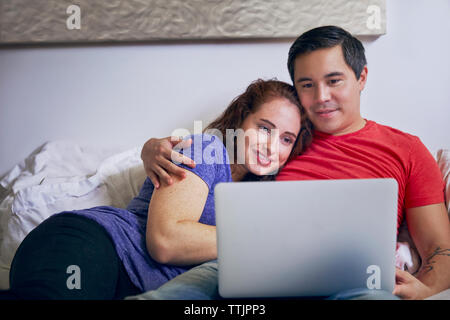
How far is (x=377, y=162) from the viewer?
1243 mm

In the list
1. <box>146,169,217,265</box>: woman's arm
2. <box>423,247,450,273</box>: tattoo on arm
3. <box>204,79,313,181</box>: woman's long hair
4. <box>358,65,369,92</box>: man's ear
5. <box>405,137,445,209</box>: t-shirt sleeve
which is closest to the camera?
<box>146,169,217,265</box>: woman's arm

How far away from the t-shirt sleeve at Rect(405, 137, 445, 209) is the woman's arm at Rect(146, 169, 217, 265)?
2.16 feet

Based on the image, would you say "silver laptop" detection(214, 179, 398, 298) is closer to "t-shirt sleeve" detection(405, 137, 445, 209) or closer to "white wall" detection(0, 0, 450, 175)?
"t-shirt sleeve" detection(405, 137, 445, 209)

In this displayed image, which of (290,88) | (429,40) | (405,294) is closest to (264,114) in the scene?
(290,88)

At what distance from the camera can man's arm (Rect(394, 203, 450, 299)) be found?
0.95 m

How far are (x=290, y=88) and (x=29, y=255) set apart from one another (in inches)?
35.9

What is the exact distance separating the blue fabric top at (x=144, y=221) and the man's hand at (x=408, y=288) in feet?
1.57

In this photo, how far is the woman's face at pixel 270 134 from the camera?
122 centimetres

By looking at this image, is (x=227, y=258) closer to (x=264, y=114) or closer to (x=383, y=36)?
(x=264, y=114)

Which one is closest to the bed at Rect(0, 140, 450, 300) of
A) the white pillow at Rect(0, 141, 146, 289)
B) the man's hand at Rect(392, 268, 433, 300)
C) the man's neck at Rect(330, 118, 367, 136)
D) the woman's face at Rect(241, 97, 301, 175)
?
the white pillow at Rect(0, 141, 146, 289)

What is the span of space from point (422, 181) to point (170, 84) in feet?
3.09

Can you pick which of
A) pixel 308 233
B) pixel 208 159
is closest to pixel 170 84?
pixel 208 159

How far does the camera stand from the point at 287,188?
29.2 inches

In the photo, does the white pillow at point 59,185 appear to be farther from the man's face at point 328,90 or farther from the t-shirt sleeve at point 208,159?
the man's face at point 328,90
